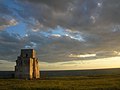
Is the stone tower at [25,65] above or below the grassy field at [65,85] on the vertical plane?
above

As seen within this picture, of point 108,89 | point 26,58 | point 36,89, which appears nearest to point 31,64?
point 26,58

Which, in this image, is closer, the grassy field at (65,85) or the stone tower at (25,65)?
the grassy field at (65,85)

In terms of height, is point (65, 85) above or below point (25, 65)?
below

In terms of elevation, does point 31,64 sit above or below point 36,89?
above

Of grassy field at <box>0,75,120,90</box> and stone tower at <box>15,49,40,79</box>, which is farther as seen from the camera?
stone tower at <box>15,49,40,79</box>

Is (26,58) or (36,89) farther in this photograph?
(26,58)

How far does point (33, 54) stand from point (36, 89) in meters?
44.2

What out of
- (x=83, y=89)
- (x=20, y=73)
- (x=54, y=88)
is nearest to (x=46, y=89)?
(x=54, y=88)

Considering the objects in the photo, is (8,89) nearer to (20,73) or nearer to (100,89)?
(100,89)

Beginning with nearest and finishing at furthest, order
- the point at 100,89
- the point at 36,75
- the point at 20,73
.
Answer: the point at 100,89, the point at 20,73, the point at 36,75

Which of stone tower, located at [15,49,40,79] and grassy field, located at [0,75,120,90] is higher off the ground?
stone tower, located at [15,49,40,79]

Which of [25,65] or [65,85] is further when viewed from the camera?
[25,65]

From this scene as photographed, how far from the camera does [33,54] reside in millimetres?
87500

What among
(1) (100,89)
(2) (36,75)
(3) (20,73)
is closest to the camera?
(1) (100,89)
